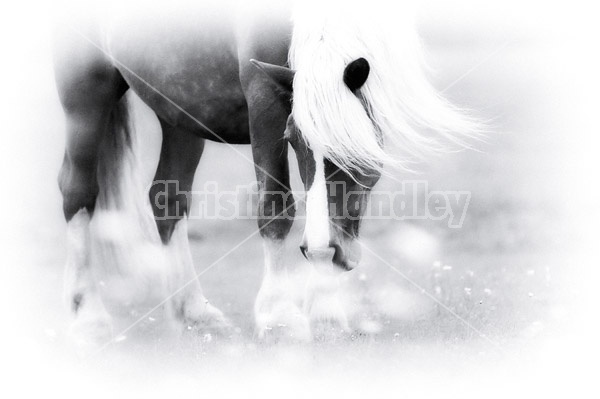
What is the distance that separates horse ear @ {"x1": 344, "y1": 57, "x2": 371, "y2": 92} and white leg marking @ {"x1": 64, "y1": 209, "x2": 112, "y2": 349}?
7.24ft

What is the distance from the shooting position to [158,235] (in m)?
6.15

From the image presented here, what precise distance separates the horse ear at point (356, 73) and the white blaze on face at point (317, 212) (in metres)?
0.37

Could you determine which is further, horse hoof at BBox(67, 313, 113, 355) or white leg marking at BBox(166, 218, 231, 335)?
white leg marking at BBox(166, 218, 231, 335)

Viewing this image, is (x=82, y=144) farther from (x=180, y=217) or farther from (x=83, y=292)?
(x=83, y=292)

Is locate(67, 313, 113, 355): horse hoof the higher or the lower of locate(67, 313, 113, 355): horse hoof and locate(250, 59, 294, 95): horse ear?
the lower

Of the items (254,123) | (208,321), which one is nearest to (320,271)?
(254,123)

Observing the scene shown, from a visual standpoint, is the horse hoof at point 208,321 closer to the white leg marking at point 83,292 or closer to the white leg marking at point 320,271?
the white leg marking at point 83,292

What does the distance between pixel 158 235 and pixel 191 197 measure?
320 mm

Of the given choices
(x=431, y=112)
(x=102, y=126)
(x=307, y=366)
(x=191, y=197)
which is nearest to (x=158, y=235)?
(x=191, y=197)

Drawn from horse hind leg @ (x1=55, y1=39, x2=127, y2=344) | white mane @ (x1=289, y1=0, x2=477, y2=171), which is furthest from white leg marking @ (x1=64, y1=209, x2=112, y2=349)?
white mane @ (x1=289, y1=0, x2=477, y2=171)

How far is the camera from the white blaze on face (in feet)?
14.5

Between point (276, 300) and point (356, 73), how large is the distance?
1.30 m

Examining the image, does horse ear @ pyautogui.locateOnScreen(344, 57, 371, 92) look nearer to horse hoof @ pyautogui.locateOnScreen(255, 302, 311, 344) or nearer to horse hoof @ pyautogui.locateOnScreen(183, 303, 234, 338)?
horse hoof @ pyautogui.locateOnScreen(255, 302, 311, 344)

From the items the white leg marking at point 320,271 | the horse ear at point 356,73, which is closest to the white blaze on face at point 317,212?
the white leg marking at point 320,271
